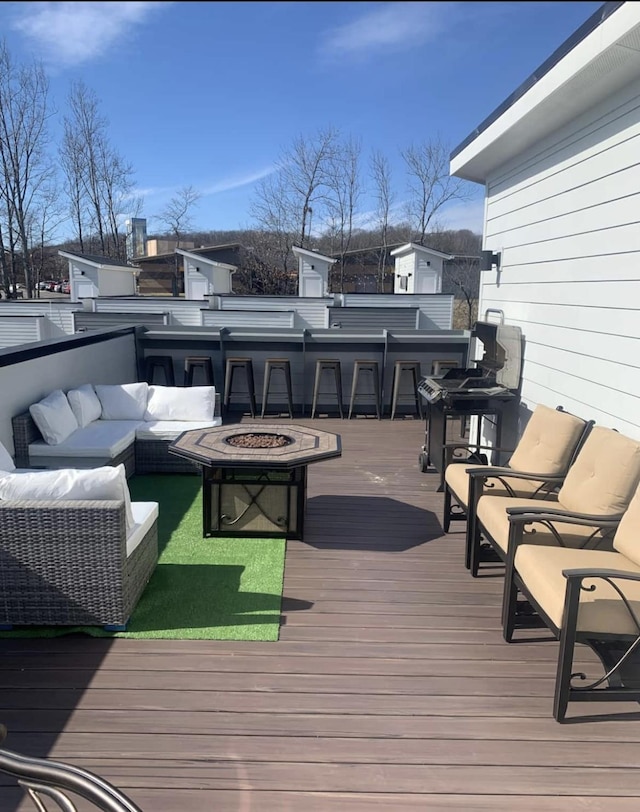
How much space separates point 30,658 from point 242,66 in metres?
2.40

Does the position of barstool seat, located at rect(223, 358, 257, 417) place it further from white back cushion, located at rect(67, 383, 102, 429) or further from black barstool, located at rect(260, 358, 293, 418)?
white back cushion, located at rect(67, 383, 102, 429)

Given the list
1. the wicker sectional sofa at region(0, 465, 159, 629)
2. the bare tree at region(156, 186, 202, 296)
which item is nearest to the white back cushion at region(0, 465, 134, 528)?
the wicker sectional sofa at region(0, 465, 159, 629)

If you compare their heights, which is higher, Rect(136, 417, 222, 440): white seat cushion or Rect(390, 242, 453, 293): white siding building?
Rect(390, 242, 453, 293): white siding building

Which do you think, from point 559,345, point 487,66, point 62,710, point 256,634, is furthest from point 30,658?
point 559,345

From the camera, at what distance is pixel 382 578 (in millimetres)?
3314

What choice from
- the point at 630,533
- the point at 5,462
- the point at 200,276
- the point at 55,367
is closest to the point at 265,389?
the point at 55,367

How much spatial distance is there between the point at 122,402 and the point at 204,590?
2785 mm

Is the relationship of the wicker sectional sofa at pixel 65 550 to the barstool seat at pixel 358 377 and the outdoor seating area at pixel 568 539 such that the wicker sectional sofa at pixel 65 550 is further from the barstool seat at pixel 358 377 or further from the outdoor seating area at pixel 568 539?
the barstool seat at pixel 358 377

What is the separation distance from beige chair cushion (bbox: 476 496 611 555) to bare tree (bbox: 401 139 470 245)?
21.7 metres

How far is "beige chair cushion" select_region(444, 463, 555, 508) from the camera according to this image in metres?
3.38

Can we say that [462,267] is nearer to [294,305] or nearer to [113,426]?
[294,305]

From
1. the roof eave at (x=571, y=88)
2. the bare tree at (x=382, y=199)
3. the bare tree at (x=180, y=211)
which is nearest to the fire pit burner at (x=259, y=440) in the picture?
the roof eave at (x=571, y=88)

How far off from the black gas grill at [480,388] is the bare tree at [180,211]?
26446mm

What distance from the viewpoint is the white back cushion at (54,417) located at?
170 inches
